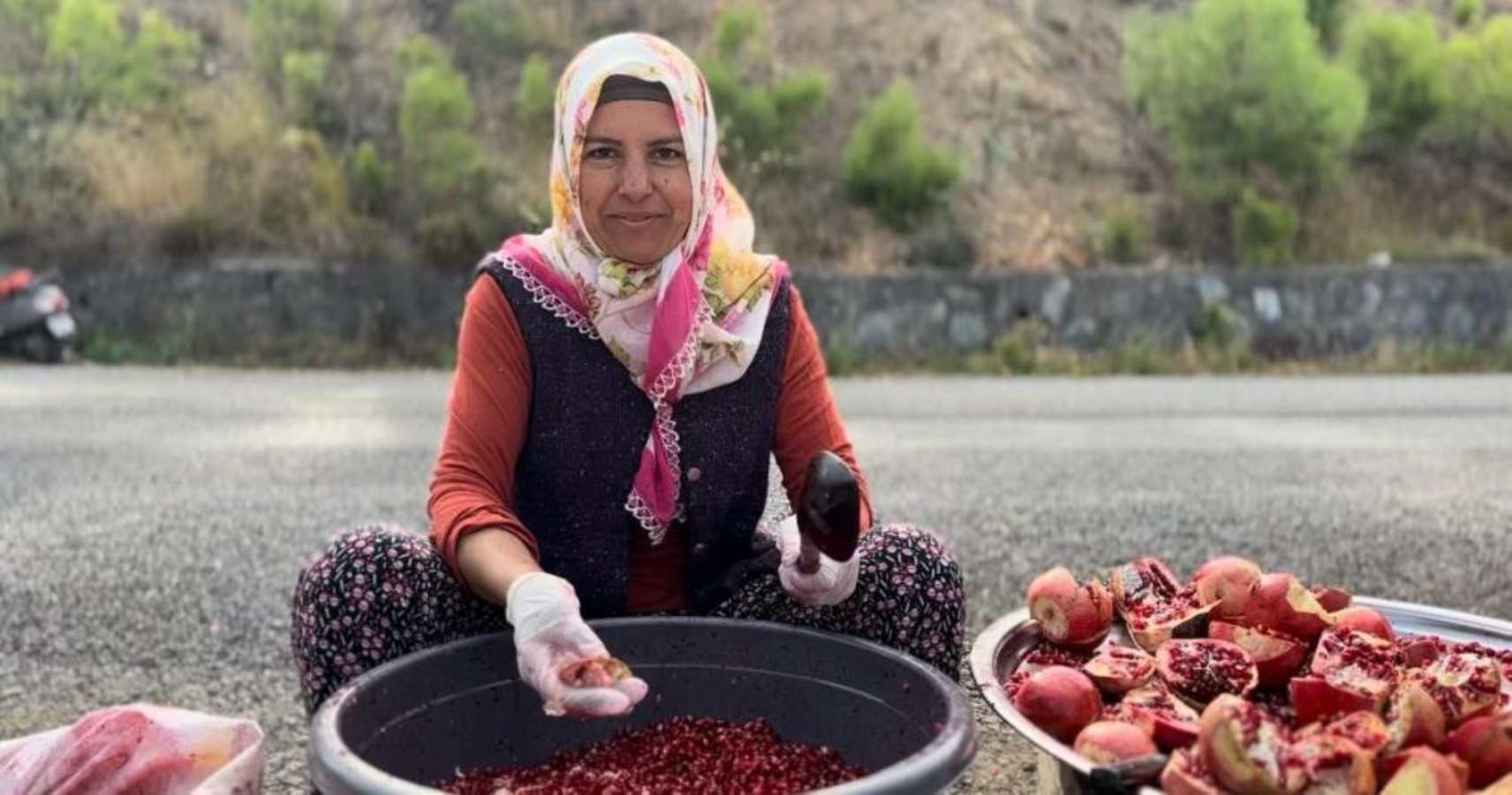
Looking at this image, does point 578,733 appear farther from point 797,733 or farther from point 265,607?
point 265,607

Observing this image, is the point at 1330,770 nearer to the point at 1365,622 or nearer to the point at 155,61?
the point at 1365,622

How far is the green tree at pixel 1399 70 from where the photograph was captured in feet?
41.9

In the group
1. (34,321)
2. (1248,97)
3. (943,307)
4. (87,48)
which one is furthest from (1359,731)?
(87,48)

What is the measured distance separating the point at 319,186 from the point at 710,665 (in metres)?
10.8

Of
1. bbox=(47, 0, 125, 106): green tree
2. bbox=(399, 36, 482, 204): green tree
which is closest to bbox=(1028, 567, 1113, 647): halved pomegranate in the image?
bbox=(399, 36, 482, 204): green tree

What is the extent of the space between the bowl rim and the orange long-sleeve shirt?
0.19m

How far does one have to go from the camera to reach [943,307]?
1059 cm

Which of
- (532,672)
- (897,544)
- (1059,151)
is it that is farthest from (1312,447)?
(1059,151)

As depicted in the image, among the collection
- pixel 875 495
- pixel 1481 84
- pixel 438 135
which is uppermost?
pixel 1481 84

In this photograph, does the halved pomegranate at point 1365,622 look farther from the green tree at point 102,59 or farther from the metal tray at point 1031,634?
the green tree at point 102,59

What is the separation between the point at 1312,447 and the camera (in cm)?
684

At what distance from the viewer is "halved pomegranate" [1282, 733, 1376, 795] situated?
134 cm

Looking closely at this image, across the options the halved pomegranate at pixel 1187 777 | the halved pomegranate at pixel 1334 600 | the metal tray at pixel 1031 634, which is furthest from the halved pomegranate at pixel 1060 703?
the halved pomegranate at pixel 1334 600

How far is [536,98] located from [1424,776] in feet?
38.8
